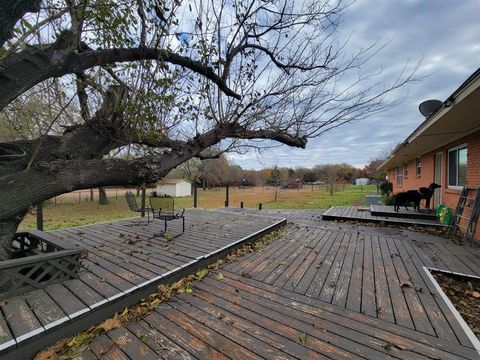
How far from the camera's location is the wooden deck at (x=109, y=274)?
199 cm

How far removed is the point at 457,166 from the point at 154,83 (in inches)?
326

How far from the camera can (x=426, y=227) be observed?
682 cm

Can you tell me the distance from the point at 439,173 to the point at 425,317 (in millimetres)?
8047

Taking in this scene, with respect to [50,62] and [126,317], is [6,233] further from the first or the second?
[50,62]

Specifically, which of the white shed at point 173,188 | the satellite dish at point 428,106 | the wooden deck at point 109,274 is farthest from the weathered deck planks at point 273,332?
the white shed at point 173,188

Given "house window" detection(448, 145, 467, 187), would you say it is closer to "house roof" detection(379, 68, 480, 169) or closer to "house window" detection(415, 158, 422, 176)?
"house roof" detection(379, 68, 480, 169)

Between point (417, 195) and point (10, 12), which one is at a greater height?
point (10, 12)

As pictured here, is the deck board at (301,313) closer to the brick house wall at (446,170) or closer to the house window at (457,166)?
the brick house wall at (446,170)

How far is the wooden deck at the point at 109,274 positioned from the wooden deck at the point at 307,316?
1.04 ft

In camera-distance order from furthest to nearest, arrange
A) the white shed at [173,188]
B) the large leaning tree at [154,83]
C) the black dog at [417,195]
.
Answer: the white shed at [173,188] < the black dog at [417,195] < the large leaning tree at [154,83]

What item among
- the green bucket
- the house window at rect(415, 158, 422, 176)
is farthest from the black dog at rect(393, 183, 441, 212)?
the house window at rect(415, 158, 422, 176)

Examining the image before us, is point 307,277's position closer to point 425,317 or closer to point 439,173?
point 425,317

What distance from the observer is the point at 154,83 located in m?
3.12

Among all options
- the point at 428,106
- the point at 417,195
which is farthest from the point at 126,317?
the point at 428,106
